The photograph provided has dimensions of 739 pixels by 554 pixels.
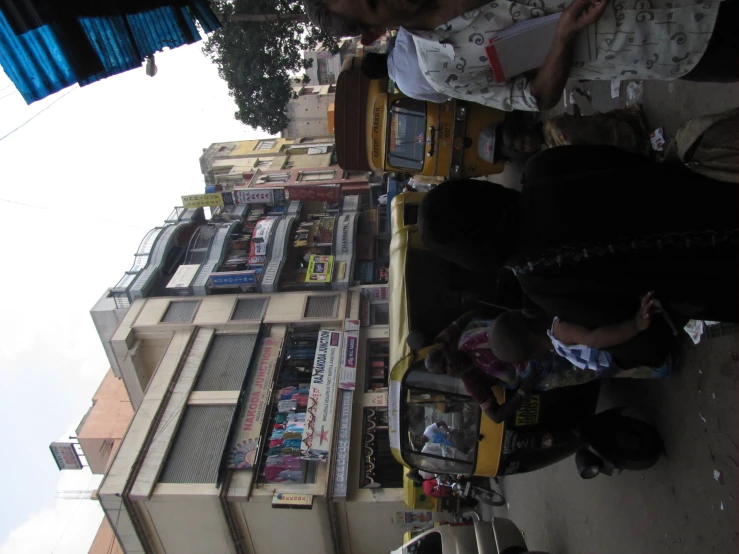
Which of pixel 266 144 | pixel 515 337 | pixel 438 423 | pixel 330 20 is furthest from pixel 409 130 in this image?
pixel 266 144

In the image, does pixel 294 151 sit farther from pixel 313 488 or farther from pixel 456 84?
pixel 456 84

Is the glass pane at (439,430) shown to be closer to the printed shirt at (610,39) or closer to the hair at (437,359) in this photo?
the hair at (437,359)

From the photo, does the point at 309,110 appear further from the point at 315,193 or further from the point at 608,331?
the point at 608,331

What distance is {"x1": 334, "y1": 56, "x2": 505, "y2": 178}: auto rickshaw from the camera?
7.38 m

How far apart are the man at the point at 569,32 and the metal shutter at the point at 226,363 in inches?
561

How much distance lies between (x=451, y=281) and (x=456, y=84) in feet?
13.0

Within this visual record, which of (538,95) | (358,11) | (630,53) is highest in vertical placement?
(358,11)

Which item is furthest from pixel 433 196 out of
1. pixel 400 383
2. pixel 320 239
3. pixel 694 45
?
pixel 320 239

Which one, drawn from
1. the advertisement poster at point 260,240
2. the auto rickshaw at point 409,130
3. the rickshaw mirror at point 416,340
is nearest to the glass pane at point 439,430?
the rickshaw mirror at point 416,340

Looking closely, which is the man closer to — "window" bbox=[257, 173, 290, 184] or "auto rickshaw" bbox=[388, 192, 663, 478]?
"auto rickshaw" bbox=[388, 192, 663, 478]

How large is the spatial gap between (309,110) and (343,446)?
31.0 m

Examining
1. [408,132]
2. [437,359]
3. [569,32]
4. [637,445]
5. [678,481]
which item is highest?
[569,32]

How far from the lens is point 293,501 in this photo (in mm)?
11938

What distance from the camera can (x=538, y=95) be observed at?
2299 mm
